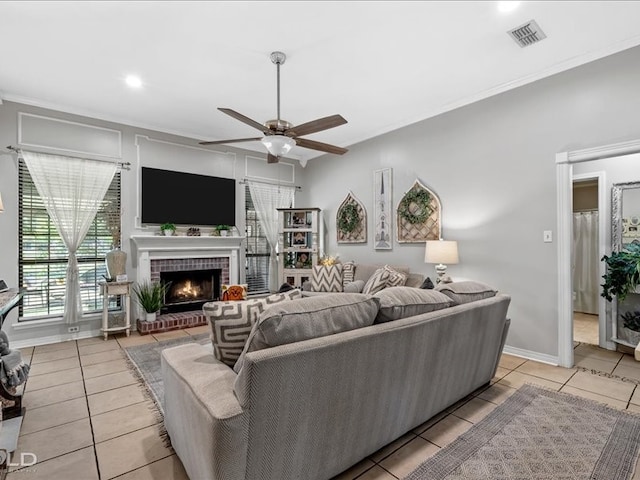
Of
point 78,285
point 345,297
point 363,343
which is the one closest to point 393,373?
point 363,343

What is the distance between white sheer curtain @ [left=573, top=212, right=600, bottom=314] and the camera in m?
4.95

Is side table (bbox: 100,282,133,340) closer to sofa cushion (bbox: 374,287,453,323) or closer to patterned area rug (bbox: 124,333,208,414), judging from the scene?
patterned area rug (bbox: 124,333,208,414)

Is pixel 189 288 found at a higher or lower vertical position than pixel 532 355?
higher

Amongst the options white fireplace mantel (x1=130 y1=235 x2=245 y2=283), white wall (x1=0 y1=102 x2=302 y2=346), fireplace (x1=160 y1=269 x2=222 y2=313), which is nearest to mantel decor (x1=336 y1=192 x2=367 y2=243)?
white wall (x1=0 y1=102 x2=302 y2=346)

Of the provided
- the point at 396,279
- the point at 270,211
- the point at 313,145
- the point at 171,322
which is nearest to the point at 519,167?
the point at 396,279

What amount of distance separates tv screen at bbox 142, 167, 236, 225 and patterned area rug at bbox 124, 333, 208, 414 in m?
1.76

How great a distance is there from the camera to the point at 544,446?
5.99ft

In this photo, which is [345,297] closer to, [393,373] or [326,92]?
[393,373]

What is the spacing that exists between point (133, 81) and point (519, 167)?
416 cm

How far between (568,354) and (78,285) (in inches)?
214

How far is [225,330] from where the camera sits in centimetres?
151

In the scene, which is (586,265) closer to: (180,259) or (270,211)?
(270,211)

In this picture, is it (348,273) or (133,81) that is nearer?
(133,81)

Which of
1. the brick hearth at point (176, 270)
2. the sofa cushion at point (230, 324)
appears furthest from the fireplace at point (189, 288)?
the sofa cushion at point (230, 324)
